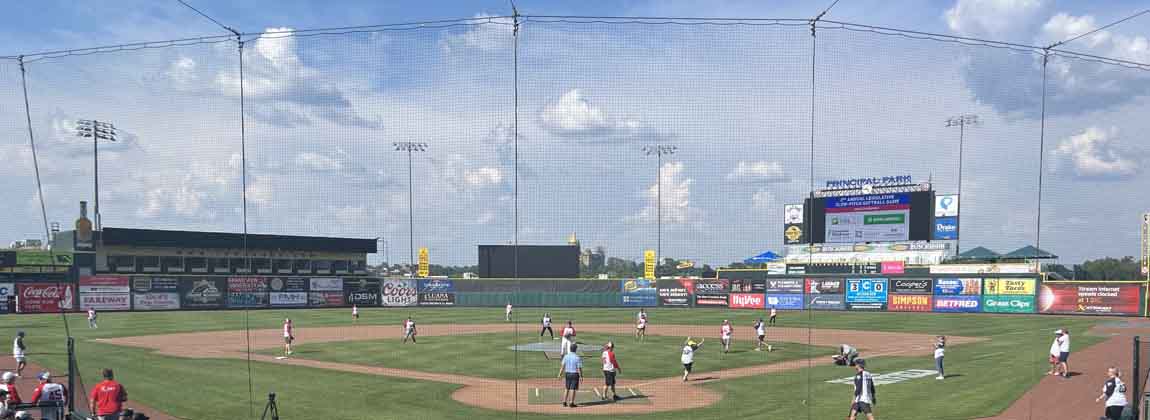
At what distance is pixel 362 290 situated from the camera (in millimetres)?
71688

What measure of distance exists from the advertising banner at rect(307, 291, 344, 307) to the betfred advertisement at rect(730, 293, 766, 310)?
116 feet

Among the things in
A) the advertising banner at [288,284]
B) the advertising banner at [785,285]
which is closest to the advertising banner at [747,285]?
the advertising banner at [785,285]

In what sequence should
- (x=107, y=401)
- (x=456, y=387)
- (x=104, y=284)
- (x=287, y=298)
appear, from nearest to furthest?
1. (x=107, y=401)
2. (x=456, y=387)
3. (x=104, y=284)
4. (x=287, y=298)

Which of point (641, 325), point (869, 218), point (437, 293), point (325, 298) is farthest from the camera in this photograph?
point (437, 293)

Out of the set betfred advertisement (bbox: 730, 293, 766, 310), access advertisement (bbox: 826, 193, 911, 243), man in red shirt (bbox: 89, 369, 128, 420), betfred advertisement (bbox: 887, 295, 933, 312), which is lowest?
betfred advertisement (bbox: 730, 293, 766, 310)

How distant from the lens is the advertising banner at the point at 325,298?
6812 centimetres

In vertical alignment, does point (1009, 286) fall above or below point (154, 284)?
above

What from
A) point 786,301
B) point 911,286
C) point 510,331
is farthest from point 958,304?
point 510,331

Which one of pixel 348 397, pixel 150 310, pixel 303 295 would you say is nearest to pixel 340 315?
pixel 303 295

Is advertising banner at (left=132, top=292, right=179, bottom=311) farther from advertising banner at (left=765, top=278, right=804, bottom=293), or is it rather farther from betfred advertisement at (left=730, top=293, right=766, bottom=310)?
advertising banner at (left=765, top=278, right=804, bottom=293)

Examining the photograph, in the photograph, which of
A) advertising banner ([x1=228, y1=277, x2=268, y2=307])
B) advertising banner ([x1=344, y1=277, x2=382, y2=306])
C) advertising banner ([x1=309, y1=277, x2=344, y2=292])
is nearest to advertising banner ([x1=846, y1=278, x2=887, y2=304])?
advertising banner ([x1=344, y1=277, x2=382, y2=306])

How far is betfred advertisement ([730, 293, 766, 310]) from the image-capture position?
202 feet

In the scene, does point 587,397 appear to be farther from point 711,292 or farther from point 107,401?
point 711,292

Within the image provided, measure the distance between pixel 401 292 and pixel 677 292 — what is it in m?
25.5
